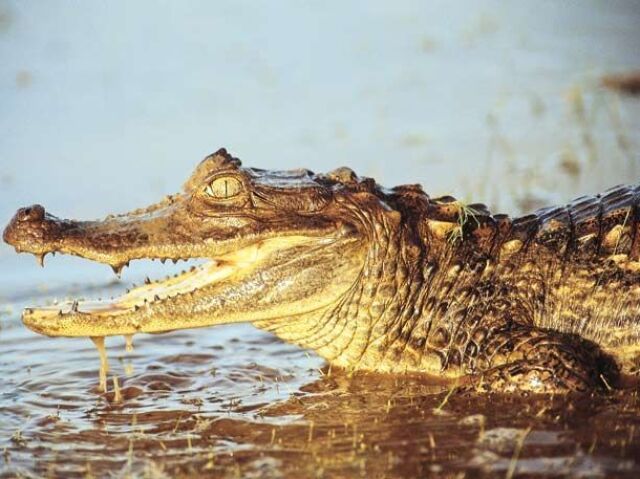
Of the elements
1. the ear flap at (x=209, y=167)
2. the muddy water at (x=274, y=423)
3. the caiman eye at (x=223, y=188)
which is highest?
the ear flap at (x=209, y=167)

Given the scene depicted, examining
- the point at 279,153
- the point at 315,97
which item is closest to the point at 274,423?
the point at 279,153

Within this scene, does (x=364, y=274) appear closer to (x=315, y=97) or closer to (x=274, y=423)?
(x=274, y=423)

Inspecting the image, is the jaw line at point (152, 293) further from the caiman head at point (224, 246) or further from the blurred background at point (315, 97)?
the blurred background at point (315, 97)

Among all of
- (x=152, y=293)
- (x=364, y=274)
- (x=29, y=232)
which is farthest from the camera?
(x=364, y=274)

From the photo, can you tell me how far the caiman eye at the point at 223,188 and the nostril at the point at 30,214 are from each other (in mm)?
906

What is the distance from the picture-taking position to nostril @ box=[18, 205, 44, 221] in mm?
5746

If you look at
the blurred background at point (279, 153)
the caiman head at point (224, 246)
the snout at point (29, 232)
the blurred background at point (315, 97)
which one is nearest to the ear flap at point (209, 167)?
the caiman head at point (224, 246)

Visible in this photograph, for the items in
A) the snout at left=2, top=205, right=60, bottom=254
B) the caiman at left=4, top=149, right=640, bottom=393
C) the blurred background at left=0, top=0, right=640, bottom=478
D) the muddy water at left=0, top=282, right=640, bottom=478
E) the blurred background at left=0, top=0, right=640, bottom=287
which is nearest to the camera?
the muddy water at left=0, top=282, right=640, bottom=478

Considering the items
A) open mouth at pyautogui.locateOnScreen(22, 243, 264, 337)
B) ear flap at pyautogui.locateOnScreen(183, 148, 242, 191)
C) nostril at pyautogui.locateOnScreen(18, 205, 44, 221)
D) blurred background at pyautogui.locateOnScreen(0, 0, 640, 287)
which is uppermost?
blurred background at pyautogui.locateOnScreen(0, 0, 640, 287)

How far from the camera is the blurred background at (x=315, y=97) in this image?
11.1m

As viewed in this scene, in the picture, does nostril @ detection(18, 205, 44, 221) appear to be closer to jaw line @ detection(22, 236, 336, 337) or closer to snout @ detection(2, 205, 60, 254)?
snout @ detection(2, 205, 60, 254)

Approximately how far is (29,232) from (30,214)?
100 millimetres

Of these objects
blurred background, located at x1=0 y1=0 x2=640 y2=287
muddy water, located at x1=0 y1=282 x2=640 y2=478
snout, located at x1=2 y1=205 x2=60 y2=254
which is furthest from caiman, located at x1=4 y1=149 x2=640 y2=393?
blurred background, located at x1=0 y1=0 x2=640 y2=287

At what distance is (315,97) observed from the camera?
13.7m
